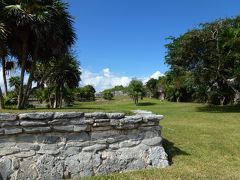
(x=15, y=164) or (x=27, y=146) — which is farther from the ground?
(x=27, y=146)

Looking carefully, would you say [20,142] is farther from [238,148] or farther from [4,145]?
[238,148]

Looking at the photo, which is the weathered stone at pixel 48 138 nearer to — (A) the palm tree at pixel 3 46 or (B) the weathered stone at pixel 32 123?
(B) the weathered stone at pixel 32 123

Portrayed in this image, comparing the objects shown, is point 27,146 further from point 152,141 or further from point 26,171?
point 152,141

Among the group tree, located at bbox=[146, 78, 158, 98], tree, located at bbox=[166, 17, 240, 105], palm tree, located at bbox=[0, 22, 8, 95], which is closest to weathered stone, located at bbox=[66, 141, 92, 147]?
palm tree, located at bbox=[0, 22, 8, 95]

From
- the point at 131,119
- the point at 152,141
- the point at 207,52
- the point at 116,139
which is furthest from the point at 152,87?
the point at 116,139

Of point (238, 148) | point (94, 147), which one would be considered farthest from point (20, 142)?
point (238, 148)

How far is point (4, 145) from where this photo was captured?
17.8ft

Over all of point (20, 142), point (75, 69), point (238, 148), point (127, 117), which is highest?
point (75, 69)

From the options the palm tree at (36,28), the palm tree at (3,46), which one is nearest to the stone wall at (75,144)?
the palm tree at (3,46)

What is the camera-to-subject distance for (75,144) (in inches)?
231

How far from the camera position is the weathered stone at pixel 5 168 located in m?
5.36

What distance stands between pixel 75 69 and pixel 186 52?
33.2ft

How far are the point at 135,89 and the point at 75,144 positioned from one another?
1274 inches

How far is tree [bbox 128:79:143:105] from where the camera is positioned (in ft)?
125
